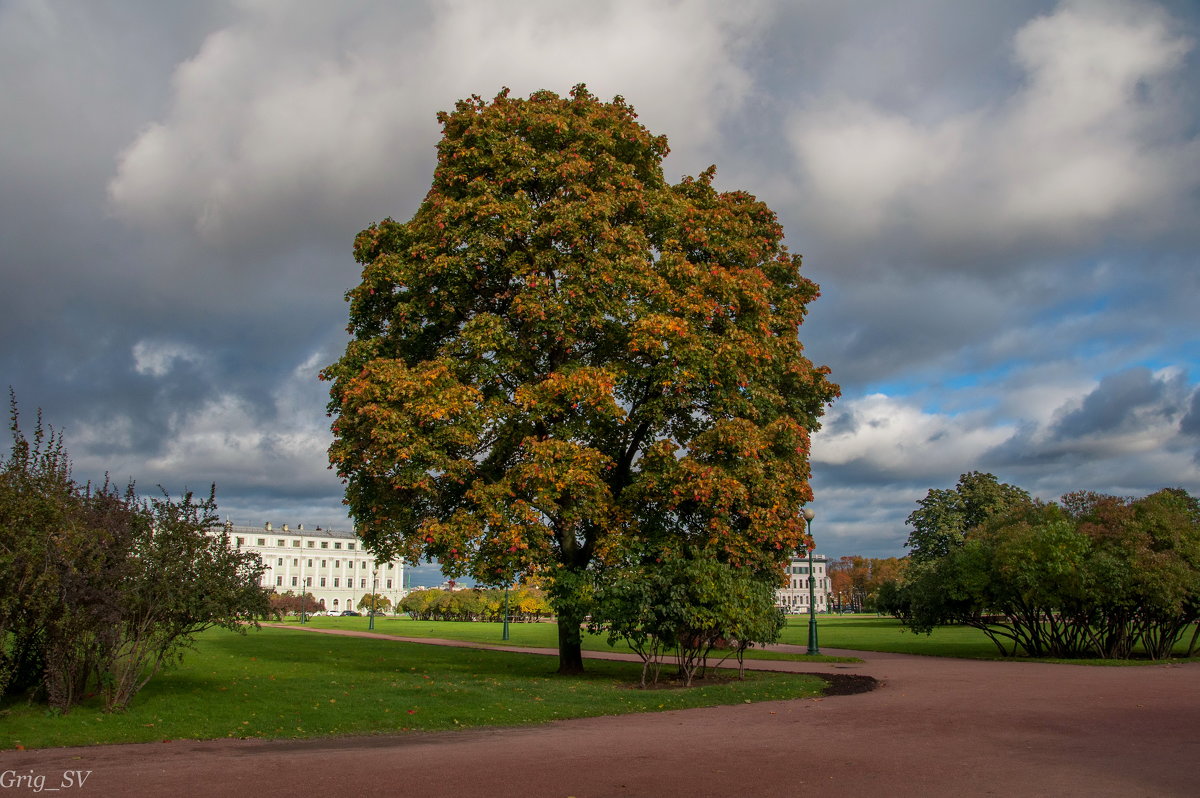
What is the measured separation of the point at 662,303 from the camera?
21.2 m

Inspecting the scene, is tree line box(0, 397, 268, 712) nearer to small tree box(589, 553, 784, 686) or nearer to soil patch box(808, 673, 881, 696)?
small tree box(589, 553, 784, 686)

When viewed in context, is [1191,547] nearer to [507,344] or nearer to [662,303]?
[662,303]

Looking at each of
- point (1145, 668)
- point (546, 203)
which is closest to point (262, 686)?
point (546, 203)

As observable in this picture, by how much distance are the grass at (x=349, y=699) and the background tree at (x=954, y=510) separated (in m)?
55.4

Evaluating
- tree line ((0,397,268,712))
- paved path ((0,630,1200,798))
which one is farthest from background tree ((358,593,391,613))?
Answer: paved path ((0,630,1200,798))

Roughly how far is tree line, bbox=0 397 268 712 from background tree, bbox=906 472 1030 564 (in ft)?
223

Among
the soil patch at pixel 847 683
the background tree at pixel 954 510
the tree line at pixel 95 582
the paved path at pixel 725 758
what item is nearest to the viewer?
the paved path at pixel 725 758

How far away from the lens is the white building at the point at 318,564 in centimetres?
15275

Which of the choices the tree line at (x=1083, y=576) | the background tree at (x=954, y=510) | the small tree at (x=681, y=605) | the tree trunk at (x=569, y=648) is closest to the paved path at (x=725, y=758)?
the small tree at (x=681, y=605)

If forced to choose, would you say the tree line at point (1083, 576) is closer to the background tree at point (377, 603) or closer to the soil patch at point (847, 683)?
the soil patch at point (847, 683)

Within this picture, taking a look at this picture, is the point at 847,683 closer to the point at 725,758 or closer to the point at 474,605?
the point at 725,758

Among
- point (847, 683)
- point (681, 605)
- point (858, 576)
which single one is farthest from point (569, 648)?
point (858, 576)

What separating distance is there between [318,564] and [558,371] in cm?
14785

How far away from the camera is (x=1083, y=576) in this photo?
1053 inches
